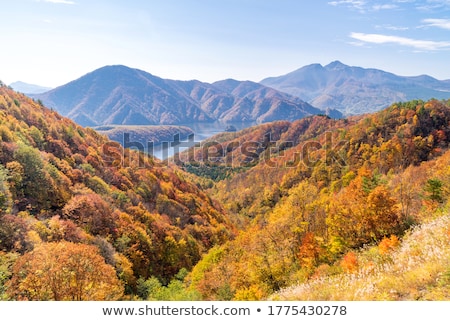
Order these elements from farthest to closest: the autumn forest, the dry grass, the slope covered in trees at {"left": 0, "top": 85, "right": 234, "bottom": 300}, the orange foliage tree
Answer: the slope covered in trees at {"left": 0, "top": 85, "right": 234, "bottom": 300}, the orange foliage tree, the autumn forest, the dry grass

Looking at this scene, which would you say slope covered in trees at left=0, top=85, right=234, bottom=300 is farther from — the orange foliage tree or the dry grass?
the dry grass

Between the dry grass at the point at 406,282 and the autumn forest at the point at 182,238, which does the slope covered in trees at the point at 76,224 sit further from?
the dry grass at the point at 406,282

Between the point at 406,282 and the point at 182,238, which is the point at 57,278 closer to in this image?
the point at 406,282

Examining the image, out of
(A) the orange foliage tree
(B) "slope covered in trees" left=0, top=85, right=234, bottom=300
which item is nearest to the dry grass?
(A) the orange foliage tree

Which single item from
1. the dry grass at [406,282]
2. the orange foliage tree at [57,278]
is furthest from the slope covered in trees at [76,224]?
the dry grass at [406,282]

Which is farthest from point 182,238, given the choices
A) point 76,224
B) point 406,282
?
point 406,282

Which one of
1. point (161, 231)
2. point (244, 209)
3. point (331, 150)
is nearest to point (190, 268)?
point (161, 231)

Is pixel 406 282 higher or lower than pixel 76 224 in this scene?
higher

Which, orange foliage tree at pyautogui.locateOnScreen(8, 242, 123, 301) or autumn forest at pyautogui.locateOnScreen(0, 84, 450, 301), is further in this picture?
orange foliage tree at pyautogui.locateOnScreen(8, 242, 123, 301)
